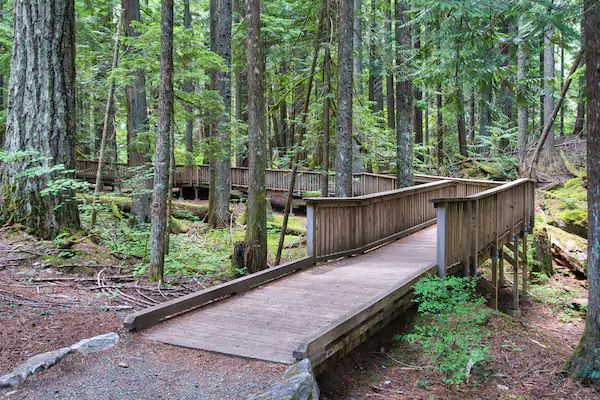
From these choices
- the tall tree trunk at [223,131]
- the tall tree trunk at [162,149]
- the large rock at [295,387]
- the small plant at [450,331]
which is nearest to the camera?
the large rock at [295,387]

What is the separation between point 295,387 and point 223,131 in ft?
30.6

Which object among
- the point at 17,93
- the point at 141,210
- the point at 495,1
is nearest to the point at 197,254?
the point at 141,210

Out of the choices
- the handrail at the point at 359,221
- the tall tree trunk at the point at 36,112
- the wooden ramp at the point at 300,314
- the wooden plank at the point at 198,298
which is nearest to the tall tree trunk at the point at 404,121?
the handrail at the point at 359,221

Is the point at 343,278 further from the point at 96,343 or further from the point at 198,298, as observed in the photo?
the point at 96,343

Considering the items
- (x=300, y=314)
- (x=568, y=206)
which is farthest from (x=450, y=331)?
(x=568, y=206)

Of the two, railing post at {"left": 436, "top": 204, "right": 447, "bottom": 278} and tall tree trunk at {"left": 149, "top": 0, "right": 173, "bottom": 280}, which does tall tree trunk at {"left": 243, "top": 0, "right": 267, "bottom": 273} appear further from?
railing post at {"left": 436, "top": 204, "right": 447, "bottom": 278}

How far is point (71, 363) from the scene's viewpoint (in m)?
3.91

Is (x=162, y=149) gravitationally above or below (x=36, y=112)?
below

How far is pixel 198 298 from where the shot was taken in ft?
18.3

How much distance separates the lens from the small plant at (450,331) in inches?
199

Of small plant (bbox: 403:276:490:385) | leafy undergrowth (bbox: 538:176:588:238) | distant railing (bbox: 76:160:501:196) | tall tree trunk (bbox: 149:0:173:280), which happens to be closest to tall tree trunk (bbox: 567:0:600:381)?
small plant (bbox: 403:276:490:385)

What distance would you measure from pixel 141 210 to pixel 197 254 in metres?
3.63

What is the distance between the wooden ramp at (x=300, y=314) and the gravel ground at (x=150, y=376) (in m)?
0.21

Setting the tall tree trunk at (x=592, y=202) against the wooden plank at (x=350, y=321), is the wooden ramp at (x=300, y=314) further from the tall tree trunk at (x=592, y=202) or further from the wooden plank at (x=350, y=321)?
the tall tree trunk at (x=592, y=202)
